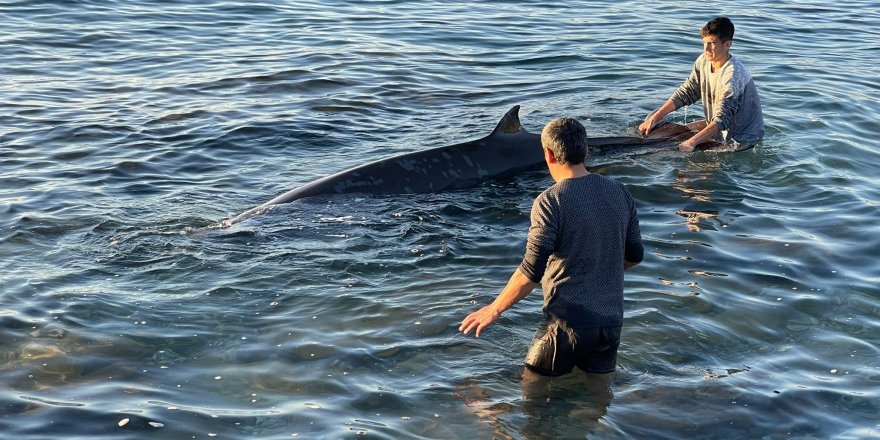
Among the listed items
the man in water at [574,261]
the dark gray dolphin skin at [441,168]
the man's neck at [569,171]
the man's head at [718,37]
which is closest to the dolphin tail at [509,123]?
the dark gray dolphin skin at [441,168]

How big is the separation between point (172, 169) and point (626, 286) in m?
6.22

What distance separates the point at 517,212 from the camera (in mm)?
11398

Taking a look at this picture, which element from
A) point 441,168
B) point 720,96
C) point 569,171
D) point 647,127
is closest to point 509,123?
point 441,168

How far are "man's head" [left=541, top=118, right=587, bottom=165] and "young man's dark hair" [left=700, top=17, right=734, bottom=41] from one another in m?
6.19

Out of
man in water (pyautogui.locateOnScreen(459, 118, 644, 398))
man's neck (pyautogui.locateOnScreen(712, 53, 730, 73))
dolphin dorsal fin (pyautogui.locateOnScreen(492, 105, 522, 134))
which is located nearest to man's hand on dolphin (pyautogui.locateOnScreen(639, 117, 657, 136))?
man's neck (pyautogui.locateOnScreen(712, 53, 730, 73))

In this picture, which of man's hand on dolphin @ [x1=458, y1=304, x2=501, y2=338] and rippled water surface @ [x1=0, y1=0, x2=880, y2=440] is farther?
rippled water surface @ [x1=0, y1=0, x2=880, y2=440]

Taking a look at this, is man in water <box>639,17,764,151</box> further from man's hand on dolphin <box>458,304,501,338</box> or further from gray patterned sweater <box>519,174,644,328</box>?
man's hand on dolphin <box>458,304,501,338</box>

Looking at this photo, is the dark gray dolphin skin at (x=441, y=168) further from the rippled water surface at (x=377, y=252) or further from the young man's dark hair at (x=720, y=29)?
the young man's dark hair at (x=720, y=29)

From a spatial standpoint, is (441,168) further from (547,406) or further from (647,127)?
(547,406)

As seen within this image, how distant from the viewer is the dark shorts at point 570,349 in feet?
23.3

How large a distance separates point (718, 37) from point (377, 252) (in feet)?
16.9

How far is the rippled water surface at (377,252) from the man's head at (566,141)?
5.62 ft

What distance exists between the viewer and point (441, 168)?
39.8 feet

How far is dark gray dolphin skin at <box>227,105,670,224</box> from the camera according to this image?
11508 mm
